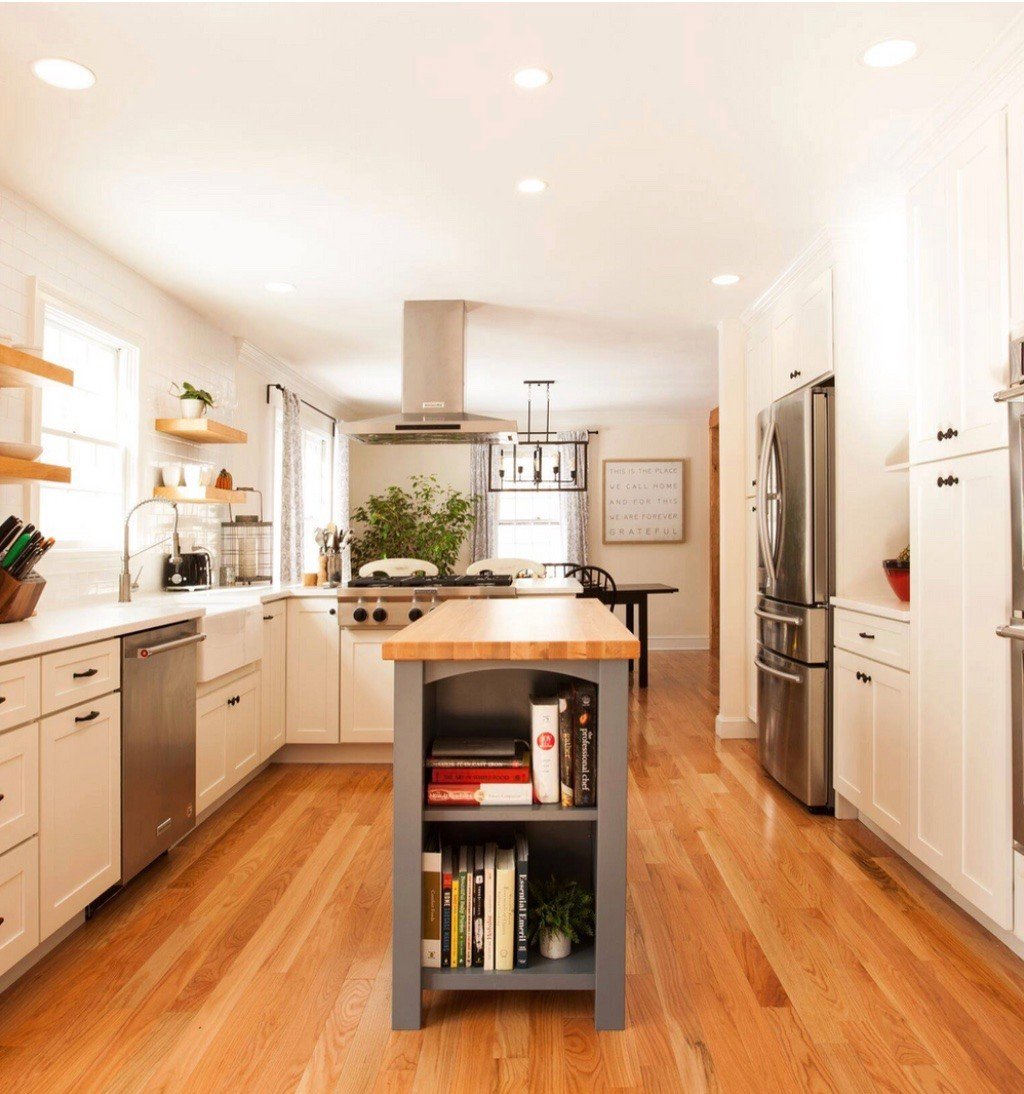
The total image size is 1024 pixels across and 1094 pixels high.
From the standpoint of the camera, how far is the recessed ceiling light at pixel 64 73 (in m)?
2.14

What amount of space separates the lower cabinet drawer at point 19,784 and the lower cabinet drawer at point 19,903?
0.13ft

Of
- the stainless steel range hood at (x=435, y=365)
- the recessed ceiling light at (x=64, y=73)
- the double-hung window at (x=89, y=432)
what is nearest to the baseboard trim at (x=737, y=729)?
the stainless steel range hood at (x=435, y=365)

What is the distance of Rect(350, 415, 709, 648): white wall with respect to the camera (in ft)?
27.0

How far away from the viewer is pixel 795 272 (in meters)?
3.85

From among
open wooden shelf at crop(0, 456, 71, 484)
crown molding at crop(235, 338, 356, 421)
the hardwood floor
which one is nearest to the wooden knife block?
open wooden shelf at crop(0, 456, 71, 484)

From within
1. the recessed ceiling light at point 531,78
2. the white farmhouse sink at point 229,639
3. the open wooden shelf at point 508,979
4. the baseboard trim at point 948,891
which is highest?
the recessed ceiling light at point 531,78

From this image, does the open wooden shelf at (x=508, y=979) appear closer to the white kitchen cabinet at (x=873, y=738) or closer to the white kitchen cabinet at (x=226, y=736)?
the white kitchen cabinet at (x=873, y=738)

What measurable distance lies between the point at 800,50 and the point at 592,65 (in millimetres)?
548

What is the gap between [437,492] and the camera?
8.24m

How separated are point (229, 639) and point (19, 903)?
56.5 inches

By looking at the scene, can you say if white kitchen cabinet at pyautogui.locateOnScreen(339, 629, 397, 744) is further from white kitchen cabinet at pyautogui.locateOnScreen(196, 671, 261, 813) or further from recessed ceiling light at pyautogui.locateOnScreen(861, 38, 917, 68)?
recessed ceiling light at pyautogui.locateOnScreen(861, 38, 917, 68)

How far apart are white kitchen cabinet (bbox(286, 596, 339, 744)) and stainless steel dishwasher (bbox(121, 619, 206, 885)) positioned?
1188 millimetres

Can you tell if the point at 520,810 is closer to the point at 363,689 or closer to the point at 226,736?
the point at 226,736

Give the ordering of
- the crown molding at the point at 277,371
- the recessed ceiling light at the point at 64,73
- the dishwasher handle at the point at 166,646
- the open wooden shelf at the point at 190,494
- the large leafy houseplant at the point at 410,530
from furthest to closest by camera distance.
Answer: the large leafy houseplant at the point at 410,530, the crown molding at the point at 277,371, the open wooden shelf at the point at 190,494, the dishwasher handle at the point at 166,646, the recessed ceiling light at the point at 64,73
